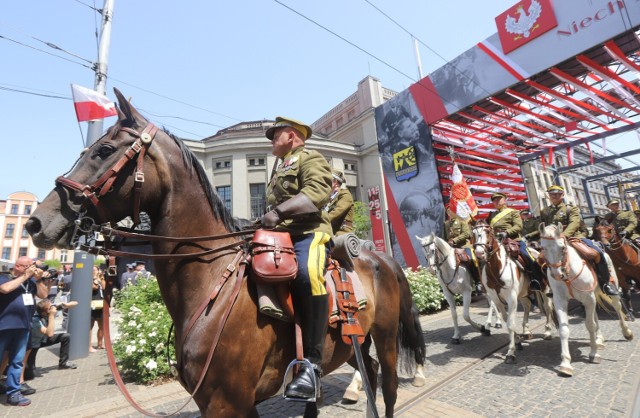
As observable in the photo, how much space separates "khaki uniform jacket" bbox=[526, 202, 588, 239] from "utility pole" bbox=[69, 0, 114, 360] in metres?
11.2

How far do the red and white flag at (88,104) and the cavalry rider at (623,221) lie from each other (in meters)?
14.4

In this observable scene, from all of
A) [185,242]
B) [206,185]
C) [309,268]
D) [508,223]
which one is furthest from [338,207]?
[508,223]

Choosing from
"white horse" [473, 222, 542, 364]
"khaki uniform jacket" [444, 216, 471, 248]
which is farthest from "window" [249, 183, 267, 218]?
"white horse" [473, 222, 542, 364]

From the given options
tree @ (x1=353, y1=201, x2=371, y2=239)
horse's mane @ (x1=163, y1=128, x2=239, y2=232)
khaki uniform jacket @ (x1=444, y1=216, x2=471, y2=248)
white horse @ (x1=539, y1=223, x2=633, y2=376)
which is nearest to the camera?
horse's mane @ (x1=163, y1=128, x2=239, y2=232)

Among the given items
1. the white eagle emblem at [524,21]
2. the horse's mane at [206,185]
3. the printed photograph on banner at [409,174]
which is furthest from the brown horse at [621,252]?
the horse's mane at [206,185]

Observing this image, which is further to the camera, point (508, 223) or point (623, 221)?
point (623, 221)

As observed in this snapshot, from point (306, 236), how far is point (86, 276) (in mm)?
8628

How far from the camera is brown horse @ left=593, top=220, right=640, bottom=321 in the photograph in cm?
855

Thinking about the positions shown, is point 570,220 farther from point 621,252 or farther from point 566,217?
point 621,252

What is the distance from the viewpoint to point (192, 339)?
211 cm

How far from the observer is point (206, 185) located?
2482 mm

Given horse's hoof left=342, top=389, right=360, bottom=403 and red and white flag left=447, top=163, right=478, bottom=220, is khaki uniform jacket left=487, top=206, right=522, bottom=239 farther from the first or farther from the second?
horse's hoof left=342, top=389, right=360, bottom=403

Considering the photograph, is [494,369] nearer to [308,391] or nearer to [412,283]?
[308,391]

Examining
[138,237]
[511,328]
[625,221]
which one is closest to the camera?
[138,237]
